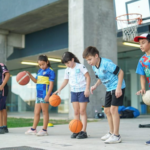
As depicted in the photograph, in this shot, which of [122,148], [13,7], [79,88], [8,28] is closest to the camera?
[122,148]

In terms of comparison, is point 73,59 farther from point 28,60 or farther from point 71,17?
point 28,60

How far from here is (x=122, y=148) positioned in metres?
4.21

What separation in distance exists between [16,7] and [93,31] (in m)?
5.39

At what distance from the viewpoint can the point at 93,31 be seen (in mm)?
11750

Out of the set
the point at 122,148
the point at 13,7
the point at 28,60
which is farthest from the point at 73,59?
the point at 28,60

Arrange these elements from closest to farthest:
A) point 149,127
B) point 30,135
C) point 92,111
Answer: point 30,135 → point 149,127 → point 92,111

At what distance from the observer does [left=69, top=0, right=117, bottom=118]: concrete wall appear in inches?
450

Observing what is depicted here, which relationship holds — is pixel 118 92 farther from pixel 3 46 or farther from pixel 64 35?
pixel 3 46

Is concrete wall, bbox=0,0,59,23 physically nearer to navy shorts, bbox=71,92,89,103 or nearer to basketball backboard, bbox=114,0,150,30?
basketball backboard, bbox=114,0,150,30

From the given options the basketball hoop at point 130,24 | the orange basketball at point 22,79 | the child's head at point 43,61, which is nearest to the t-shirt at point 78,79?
the child's head at point 43,61

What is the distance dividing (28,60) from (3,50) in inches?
126

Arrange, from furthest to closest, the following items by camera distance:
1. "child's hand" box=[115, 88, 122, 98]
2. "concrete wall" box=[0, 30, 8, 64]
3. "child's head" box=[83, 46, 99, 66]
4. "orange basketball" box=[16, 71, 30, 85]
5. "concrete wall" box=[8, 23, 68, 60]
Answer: "concrete wall" box=[0, 30, 8, 64] < "concrete wall" box=[8, 23, 68, 60] < "orange basketball" box=[16, 71, 30, 85] < "child's head" box=[83, 46, 99, 66] < "child's hand" box=[115, 88, 122, 98]

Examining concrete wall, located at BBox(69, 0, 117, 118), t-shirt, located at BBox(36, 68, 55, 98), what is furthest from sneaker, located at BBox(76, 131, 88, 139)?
concrete wall, located at BBox(69, 0, 117, 118)

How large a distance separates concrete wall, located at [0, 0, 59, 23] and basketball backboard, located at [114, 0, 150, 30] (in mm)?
3085
